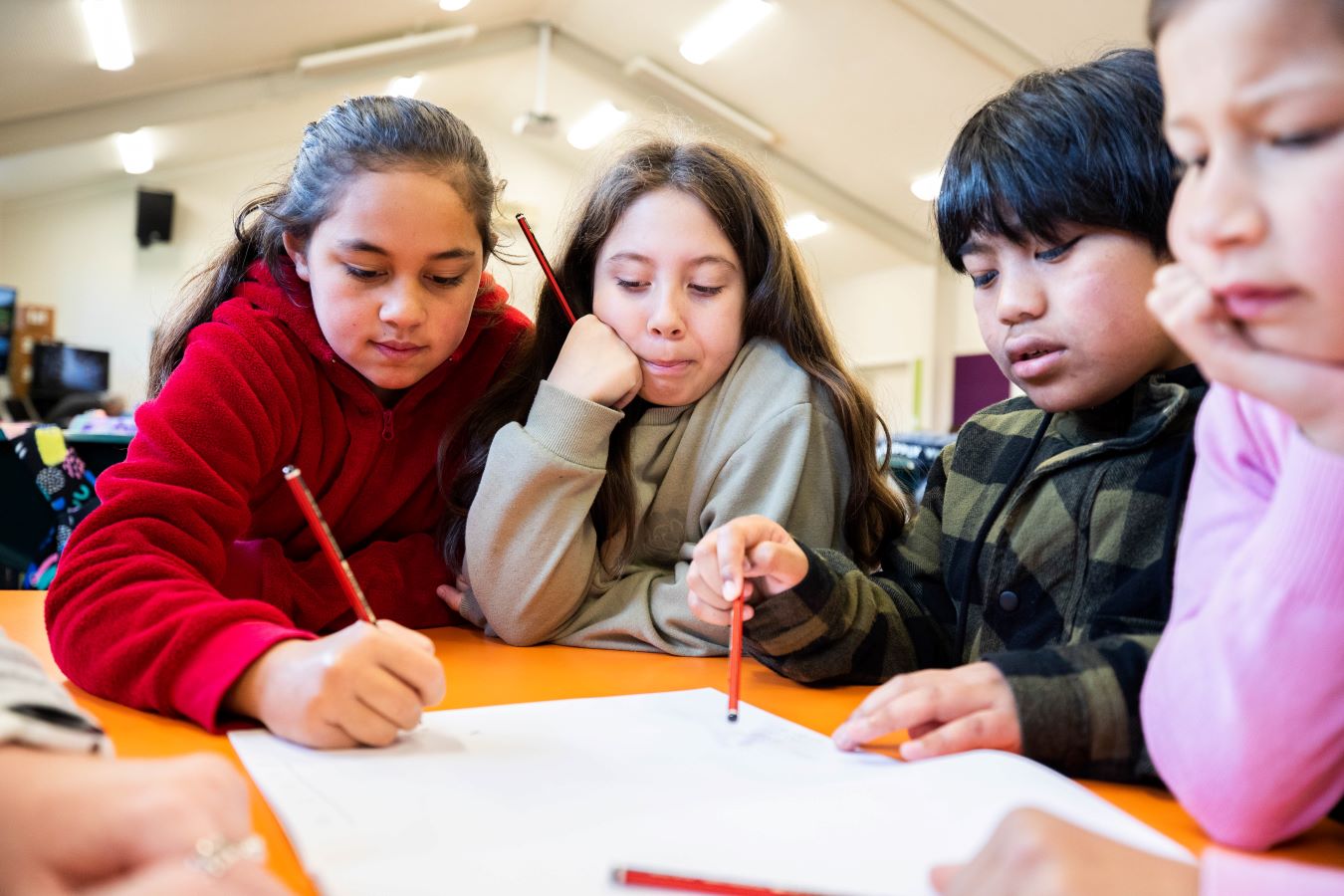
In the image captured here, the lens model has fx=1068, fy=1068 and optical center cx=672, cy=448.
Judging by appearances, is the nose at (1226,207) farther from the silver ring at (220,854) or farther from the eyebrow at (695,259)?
the eyebrow at (695,259)

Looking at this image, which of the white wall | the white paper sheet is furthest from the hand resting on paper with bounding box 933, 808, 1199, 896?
the white wall

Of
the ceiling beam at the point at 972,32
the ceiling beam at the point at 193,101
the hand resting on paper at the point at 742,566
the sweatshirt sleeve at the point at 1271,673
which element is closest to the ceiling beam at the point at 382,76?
the ceiling beam at the point at 193,101

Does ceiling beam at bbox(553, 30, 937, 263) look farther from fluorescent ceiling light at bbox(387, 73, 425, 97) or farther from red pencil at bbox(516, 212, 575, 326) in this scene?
red pencil at bbox(516, 212, 575, 326)

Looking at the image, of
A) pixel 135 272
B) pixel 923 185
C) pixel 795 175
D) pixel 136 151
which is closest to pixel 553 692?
pixel 923 185

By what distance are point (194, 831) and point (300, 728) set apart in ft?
0.82

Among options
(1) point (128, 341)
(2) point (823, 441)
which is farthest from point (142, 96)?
(2) point (823, 441)

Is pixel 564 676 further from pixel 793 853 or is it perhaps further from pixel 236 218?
pixel 236 218

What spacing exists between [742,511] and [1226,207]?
626 millimetres

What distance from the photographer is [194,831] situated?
0.39 metres

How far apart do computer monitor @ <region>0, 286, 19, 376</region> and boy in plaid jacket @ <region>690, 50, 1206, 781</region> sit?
7209mm

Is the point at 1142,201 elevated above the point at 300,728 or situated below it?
above

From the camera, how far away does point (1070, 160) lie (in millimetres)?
809

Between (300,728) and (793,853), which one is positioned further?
(300,728)

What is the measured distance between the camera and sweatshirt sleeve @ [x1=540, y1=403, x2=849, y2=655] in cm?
99
